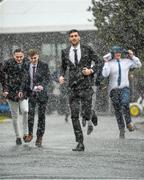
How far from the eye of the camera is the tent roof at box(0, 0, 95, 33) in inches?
1202

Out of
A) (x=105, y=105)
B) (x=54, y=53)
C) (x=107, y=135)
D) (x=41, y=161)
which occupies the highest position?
(x=41, y=161)

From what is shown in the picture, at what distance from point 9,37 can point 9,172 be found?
2061cm

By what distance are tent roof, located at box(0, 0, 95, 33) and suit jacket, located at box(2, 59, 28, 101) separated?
14.3m

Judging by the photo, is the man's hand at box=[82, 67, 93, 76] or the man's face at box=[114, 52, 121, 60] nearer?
the man's hand at box=[82, 67, 93, 76]

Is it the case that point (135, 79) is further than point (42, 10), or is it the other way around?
point (42, 10)

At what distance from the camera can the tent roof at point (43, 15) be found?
3053cm

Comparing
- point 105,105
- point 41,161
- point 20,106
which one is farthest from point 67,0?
point 41,161

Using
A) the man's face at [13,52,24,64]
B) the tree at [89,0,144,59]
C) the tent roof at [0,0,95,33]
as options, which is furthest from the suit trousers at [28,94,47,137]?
the tent roof at [0,0,95,33]

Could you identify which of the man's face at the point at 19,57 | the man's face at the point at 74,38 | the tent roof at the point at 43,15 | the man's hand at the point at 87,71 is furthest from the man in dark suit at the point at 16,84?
the tent roof at the point at 43,15

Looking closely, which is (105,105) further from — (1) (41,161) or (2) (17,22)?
(1) (41,161)

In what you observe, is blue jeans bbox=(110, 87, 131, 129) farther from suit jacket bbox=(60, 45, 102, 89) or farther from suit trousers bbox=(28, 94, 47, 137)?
suit jacket bbox=(60, 45, 102, 89)

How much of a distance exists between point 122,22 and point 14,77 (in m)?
6.81

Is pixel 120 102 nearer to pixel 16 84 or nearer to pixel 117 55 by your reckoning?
pixel 117 55

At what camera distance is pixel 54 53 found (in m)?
30.5
